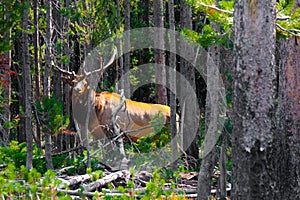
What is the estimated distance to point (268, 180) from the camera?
5730mm

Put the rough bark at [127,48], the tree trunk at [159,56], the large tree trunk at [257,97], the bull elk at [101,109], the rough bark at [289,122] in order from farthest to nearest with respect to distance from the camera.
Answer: the rough bark at [127,48] → the tree trunk at [159,56] → the bull elk at [101,109] → the rough bark at [289,122] → the large tree trunk at [257,97]

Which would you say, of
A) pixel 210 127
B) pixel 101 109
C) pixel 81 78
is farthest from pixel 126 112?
pixel 210 127

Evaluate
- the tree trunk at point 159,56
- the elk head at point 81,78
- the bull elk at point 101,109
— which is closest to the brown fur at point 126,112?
the bull elk at point 101,109

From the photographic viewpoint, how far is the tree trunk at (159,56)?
14.2m

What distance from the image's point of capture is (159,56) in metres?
15.7

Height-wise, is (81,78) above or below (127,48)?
below

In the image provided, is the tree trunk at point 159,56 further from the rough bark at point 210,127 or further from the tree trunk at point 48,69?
the rough bark at point 210,127

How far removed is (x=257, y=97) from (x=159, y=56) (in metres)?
10.1

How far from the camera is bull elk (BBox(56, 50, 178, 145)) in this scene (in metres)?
13.9

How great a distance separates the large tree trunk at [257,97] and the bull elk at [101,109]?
7.60 metres

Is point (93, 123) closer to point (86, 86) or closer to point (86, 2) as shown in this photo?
point (86, 86)

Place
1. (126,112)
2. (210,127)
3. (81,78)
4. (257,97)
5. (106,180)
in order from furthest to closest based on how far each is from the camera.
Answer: (126,112), (81,78), (106,180), (210,127), (257,97)

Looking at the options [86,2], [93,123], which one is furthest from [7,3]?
[93,123]

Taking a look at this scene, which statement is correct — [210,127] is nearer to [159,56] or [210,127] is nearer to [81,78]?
[81,78]
